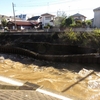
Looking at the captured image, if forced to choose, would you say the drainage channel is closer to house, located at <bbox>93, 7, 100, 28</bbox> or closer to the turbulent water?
the turbulent water

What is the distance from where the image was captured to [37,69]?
1319cm

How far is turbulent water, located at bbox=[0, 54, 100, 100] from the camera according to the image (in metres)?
8.52

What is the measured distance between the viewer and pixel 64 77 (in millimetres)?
11031

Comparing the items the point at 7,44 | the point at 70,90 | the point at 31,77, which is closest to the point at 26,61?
the point at 31,77

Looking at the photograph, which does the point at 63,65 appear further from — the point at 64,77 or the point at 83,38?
the point at 83,38

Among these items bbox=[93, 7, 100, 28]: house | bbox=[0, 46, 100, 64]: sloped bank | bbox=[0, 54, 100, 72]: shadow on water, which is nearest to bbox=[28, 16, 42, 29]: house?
bbox=[93, 7, 100, 28]: house

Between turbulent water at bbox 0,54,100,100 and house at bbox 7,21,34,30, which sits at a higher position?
house at bbox 7,21,34,30

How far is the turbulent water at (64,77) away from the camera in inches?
336

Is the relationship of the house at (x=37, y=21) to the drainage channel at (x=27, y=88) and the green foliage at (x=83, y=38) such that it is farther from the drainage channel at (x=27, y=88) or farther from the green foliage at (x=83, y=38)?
the drainage channel at (x=27, y=88)

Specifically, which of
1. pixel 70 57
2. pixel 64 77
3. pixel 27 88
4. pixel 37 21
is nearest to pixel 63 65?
pixel 70 57

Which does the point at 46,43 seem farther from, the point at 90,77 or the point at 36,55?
the point at 90,77

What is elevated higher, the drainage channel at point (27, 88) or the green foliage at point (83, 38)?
the green foliage at point (83, 38)

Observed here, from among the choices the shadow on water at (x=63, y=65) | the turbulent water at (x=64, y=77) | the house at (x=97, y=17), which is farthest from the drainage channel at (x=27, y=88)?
the house at (x=97, y=17)

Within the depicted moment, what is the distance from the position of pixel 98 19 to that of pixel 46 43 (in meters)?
13.7
